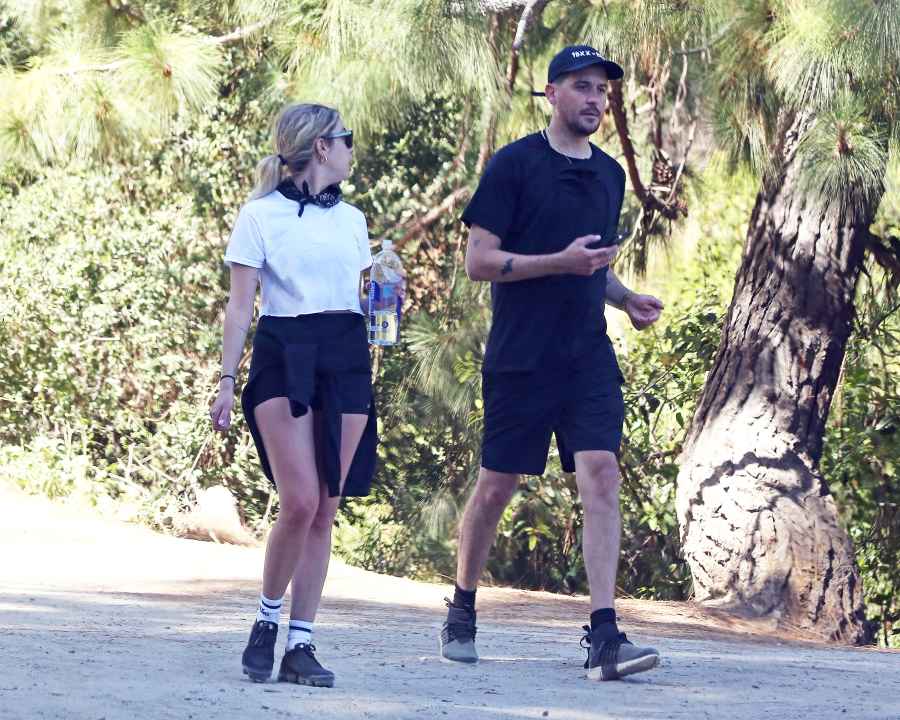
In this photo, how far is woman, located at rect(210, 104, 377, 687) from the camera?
427 centimetres

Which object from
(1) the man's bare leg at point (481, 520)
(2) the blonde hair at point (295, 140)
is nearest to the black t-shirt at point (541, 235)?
(1) the man's bare leg at point (481, 520)

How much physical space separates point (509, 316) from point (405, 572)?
615 centimetres

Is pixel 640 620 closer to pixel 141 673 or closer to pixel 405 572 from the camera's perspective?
pixel 141 673

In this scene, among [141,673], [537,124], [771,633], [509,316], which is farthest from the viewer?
[537,124]

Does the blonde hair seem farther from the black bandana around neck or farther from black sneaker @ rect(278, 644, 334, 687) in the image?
black sneaker @ rect(278, 644, 334, 687)

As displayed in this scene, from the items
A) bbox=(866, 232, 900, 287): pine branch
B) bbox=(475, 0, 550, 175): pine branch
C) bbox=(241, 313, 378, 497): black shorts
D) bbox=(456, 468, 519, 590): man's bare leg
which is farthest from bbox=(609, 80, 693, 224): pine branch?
bbox=(241, 313, 378, 497): black shorts

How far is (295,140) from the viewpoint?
441cm

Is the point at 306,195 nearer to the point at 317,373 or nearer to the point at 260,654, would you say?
the point at 317,373

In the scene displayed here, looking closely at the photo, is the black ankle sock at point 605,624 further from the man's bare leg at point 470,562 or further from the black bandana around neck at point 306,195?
the black bandana around neck at point 306,195

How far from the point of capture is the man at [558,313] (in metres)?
4.68

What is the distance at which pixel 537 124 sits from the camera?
373 inches

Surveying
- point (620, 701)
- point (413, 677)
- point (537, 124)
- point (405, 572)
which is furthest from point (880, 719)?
point (405, 572)

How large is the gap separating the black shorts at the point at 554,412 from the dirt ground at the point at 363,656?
0.66 m

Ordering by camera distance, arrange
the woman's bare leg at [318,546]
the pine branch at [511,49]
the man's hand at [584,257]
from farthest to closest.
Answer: the pine branch at [511,49], the man's hand at [584,257], the woman's bare leg at [318,546]
